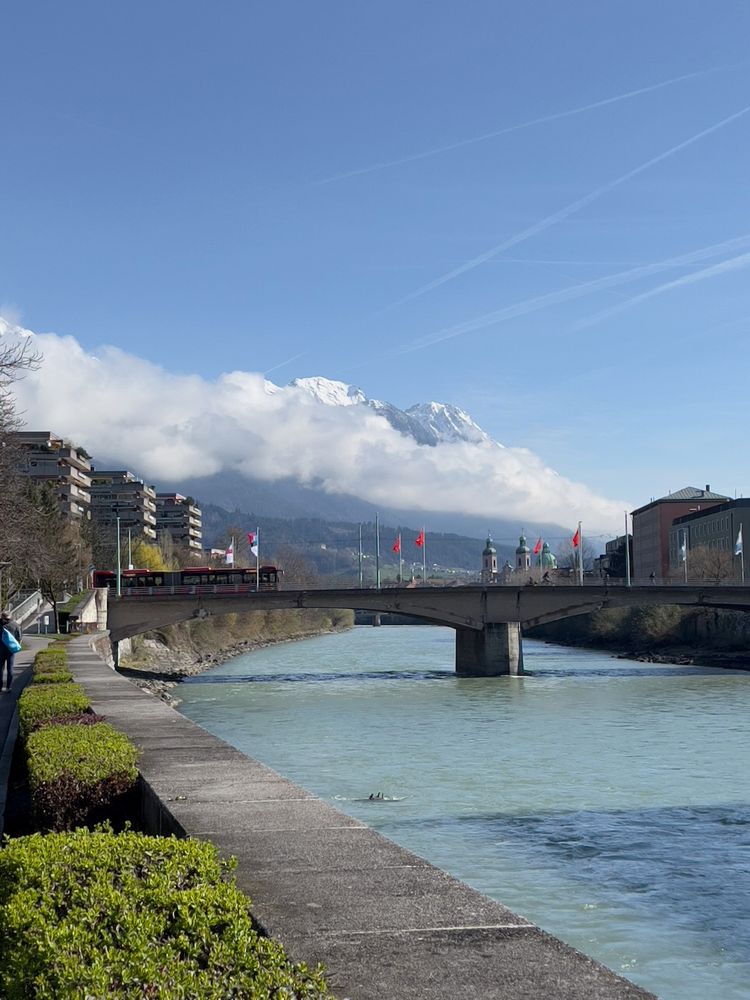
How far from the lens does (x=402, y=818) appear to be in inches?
992

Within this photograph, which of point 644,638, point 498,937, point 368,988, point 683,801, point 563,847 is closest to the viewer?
point 368,988

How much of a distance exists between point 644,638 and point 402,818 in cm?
8857

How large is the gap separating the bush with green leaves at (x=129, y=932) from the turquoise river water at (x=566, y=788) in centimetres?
969

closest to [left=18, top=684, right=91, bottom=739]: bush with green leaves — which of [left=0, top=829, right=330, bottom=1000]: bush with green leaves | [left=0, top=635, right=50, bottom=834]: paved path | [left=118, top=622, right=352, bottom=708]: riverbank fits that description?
[left=0, top=635, right=50, bottom=834]: paved path

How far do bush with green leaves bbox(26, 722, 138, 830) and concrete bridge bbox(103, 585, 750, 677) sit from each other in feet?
217

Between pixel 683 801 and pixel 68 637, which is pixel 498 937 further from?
pixel 68 637

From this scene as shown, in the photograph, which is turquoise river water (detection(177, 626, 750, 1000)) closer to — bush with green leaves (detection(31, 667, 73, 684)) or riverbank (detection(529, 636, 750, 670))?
bush with green leaves (detection(31, 667, 73, 684))

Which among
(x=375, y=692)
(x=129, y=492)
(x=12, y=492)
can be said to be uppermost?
(x=129, y=492)

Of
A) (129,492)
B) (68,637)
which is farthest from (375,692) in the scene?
(129,492)

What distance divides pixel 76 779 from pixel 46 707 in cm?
669

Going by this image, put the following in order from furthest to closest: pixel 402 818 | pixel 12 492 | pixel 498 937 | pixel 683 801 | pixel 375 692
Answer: pixel 375 692 < pixel 12 492 < pixel 683 801 < pixel 402 818 < pixel 498 937

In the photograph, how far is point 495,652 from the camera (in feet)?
270

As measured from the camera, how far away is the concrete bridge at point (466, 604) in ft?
259

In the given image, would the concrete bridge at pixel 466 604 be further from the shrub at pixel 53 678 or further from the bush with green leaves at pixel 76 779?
the bush with green leaves at pixel 76 779
